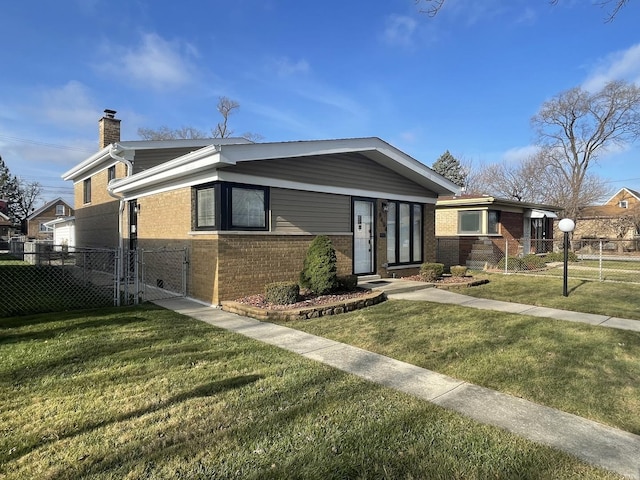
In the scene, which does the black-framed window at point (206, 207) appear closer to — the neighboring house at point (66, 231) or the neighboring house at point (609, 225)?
the neighboring house at point (66, 231)

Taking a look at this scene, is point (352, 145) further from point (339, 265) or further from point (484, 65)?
point (484, 65)

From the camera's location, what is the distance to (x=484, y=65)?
13.9 meters

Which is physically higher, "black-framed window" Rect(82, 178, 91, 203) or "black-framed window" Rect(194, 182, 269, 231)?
"black-framed window" Rect(82, 178, 91, 203)

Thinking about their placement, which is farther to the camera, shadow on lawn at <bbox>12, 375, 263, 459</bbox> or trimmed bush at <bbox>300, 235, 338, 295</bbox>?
A: trimmed bush at <bbox>300, 235, 338, 295</bbox>

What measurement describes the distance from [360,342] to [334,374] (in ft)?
4.31

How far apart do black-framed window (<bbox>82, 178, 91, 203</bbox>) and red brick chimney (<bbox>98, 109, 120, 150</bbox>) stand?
274cm

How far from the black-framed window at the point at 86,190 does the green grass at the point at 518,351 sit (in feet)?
47.7

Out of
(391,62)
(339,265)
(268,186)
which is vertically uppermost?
(391,62)

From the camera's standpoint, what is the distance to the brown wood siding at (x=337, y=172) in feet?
27.3

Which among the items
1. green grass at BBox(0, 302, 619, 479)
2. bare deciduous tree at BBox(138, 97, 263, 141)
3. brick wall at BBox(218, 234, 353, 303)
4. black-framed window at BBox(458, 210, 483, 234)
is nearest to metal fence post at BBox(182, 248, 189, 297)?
Result: brick wall at BBox(218, 234, 353, 303)

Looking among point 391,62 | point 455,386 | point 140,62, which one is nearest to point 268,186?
point 455,386

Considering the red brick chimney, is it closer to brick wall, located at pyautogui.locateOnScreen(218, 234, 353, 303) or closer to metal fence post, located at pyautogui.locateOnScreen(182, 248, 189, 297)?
metal fence post, located at pyautogui.locateOnScreen(182, 248, 189, 297)

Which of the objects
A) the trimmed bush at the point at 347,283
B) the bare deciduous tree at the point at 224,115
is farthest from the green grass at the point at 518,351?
the bare deciduous tree at the point at 224,115

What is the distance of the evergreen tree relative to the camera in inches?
1770
